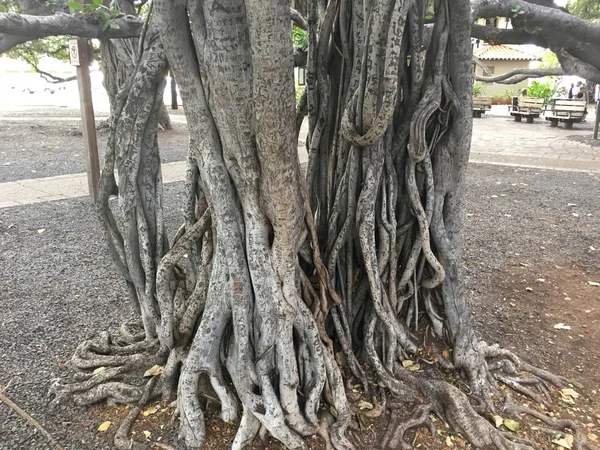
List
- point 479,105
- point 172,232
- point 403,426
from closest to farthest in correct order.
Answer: point 403,426 → point 172,232 → point 479,105

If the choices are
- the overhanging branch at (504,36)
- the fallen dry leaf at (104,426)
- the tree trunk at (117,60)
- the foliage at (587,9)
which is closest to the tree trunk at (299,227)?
the fallen dry leaf at (104,426)

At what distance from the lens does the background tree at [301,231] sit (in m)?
2.22

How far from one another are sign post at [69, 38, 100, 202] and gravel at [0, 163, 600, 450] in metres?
0.52

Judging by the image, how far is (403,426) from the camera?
262cm

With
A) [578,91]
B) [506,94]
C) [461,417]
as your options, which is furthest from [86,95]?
[506,94]

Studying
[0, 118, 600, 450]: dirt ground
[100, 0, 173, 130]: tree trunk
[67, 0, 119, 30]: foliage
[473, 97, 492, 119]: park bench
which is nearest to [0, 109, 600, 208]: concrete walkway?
[0, 118, 600, 450]: dirt ground

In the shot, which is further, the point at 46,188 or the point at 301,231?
the point at 46,188

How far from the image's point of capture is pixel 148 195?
9.46ft

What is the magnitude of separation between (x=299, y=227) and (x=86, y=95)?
5.15 meters

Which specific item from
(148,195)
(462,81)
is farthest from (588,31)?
(148,195)

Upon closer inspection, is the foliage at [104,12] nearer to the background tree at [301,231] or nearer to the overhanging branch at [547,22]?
the background tree at [301,231]

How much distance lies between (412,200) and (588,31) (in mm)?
2418

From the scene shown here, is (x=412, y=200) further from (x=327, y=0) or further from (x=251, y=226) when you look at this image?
(x=327, y=0)

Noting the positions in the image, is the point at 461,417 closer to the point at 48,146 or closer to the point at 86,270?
Result: the point at 86,270
